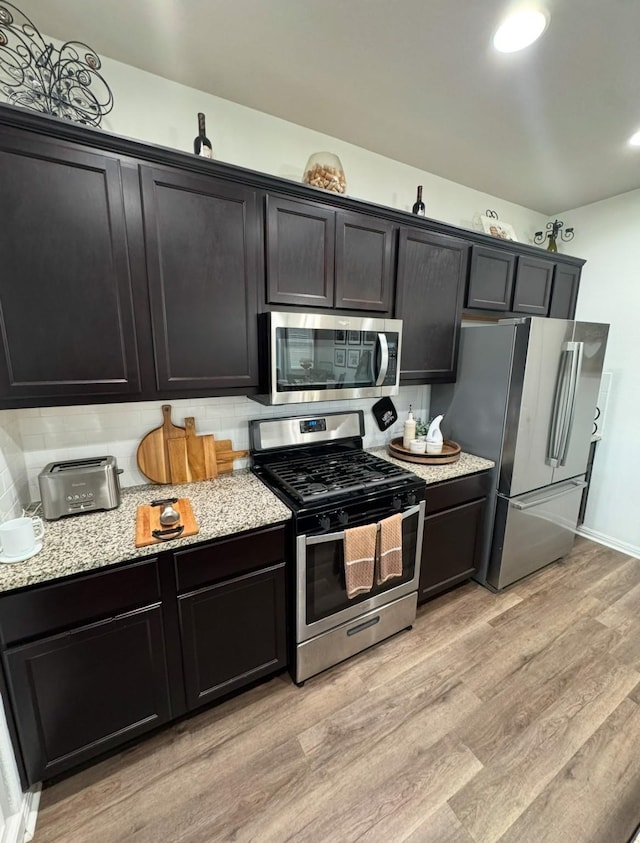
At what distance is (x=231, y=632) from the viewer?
60.2 inches

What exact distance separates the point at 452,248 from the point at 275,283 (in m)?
1.27

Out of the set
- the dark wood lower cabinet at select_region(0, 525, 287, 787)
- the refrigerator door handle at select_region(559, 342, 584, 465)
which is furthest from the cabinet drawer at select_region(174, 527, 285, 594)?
the refrigerator door handle at select_region(559, 342, 584, 465)

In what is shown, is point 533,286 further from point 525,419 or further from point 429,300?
point 525,419

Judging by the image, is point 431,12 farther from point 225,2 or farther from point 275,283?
point 275,283

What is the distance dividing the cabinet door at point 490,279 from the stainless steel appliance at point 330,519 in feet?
4.25

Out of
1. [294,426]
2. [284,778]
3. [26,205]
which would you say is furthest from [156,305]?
[284,778]

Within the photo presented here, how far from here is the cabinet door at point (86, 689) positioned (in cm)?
118

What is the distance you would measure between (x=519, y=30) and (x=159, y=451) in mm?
2410

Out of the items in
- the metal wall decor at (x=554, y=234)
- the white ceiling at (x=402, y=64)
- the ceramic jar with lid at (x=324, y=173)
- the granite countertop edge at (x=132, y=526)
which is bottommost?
the granite countertop edge at (x=132, y=526)

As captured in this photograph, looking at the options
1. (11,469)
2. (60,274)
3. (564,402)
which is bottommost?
(11,469)

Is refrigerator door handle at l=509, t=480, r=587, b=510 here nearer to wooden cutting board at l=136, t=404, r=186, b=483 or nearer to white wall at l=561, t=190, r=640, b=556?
white wall at l=561, t=190, r=640, b=556

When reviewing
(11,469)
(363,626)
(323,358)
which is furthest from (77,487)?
(363,626)

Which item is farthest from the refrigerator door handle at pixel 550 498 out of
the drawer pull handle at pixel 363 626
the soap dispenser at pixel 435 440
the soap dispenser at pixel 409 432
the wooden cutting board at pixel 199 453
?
the wooden cutting board at pixel 199 453

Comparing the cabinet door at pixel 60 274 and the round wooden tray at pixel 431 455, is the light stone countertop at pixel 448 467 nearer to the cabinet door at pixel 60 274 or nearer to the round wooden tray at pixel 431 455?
the round wooden tray at pixel 431 455
